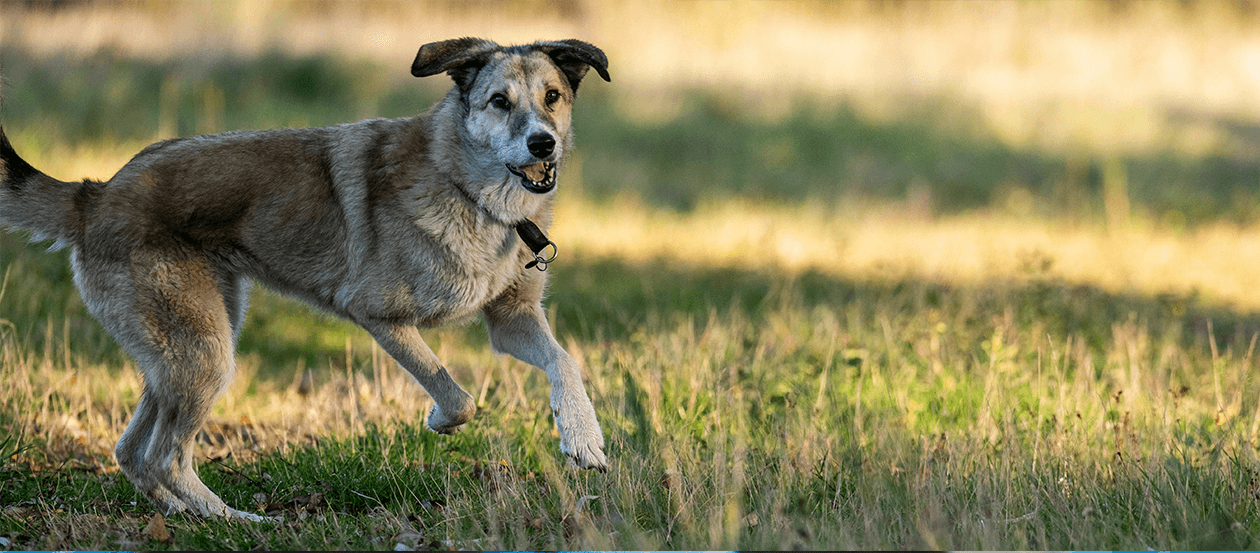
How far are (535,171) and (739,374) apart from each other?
164cm

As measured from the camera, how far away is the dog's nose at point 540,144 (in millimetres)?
4324

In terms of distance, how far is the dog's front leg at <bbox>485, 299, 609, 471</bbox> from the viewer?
384 cm

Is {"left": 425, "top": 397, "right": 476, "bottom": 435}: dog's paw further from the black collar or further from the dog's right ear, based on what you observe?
the dog's right ear

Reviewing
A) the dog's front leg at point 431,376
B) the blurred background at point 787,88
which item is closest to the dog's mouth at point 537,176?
the dog's front leg at point 431,376

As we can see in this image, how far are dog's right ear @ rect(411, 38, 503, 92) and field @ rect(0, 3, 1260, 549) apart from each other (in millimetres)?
1537

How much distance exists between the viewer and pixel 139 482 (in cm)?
430

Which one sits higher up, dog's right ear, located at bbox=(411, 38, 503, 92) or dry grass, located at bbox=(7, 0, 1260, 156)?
dry grass, located at bbox=(7, 0, 1260, 156)

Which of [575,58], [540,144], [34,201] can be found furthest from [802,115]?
[34,201]

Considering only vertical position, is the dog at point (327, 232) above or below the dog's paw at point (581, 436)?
above

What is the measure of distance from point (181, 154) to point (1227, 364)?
5.64m

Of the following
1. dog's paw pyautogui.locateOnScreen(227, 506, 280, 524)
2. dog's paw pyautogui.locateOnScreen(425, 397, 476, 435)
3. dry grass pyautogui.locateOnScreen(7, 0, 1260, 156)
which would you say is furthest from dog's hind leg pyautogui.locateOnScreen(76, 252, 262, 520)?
dry grass pyautogui.locateOnScreen(7, 0, 1260, 156)

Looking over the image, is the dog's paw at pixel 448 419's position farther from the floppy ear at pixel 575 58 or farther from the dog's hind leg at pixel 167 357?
the floppy ear at pixel 575 58

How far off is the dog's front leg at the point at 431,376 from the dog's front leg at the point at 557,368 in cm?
32

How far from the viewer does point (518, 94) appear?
454cm
